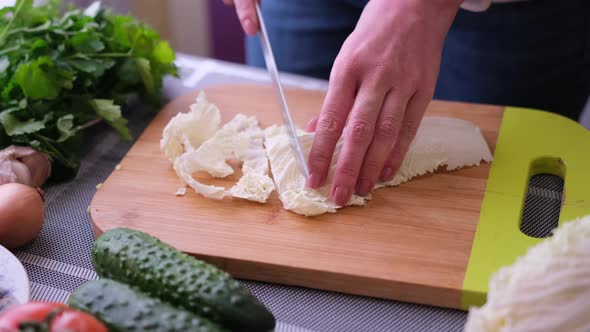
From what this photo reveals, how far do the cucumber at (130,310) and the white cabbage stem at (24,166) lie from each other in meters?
0.57

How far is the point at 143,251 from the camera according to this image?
1205 mm

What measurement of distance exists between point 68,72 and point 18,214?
51cm

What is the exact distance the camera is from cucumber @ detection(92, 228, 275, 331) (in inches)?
42.8

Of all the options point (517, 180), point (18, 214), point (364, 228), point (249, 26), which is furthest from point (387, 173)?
point (18, 214)

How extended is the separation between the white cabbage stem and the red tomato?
65cm

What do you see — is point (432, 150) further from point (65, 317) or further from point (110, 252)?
point (65, 317)

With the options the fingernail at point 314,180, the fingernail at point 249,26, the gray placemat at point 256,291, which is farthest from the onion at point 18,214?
the fingernail at point 249,26

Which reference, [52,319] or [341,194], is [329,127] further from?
[52,319]

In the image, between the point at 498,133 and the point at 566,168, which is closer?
the point at 566,168

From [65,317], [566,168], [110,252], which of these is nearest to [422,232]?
[566,168]

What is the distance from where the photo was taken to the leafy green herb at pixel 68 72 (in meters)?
1.69

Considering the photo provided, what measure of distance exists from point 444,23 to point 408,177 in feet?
1.42

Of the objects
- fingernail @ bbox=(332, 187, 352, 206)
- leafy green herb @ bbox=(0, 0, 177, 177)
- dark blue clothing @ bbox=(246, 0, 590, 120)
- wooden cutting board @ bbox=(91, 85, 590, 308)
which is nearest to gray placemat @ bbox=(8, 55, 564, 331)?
wooden cutting board @ bbox=(91, 85, 590, 308)

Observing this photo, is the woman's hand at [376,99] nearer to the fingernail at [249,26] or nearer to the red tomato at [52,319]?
the fingernail at [249,26]
